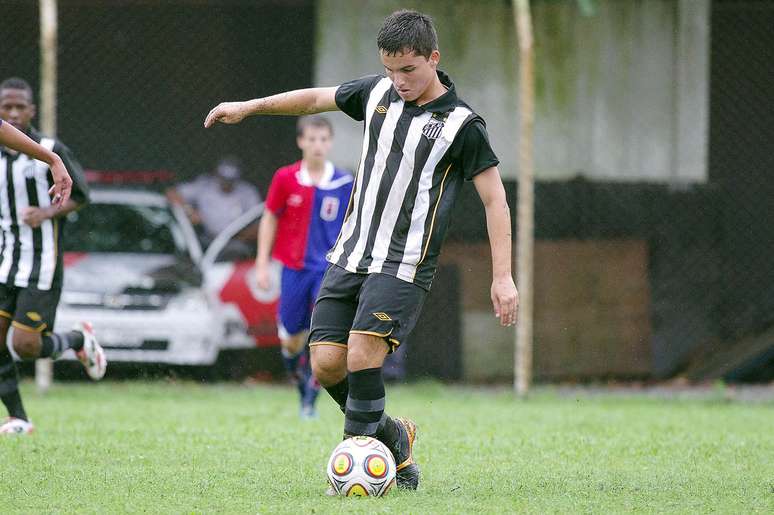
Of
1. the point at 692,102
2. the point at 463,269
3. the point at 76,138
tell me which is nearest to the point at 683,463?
the point at 463,269

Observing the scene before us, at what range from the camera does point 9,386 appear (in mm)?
7324

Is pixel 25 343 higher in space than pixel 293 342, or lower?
higher

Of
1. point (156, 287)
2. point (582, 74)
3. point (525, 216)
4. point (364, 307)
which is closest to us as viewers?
point (364, 307)

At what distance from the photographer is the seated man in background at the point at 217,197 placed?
465 inches

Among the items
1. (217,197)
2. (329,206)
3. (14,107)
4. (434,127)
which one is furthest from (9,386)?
(217,197)

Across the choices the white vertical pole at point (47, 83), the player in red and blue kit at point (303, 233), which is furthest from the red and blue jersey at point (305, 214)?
the white vertical pole at point (47, 83)

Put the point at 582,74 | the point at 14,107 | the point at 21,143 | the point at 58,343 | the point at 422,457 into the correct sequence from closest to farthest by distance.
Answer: the point at 21,143 → the point at 422,457 → the point at 14,107 → the point at 58,343 → the point at 582,74

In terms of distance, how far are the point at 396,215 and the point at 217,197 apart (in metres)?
7.28

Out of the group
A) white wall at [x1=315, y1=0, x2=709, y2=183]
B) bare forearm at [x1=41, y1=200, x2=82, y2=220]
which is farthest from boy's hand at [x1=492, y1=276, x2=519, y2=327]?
white wall at [x1=315, y1=0, x2=709, y2=183]

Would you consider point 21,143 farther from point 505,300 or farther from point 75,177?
point 505,300

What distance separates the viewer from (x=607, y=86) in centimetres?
1255

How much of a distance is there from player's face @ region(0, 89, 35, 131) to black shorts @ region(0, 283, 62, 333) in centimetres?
98

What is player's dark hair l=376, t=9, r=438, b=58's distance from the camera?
4805 mm

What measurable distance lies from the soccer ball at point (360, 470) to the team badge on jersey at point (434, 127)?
4.17 ft
